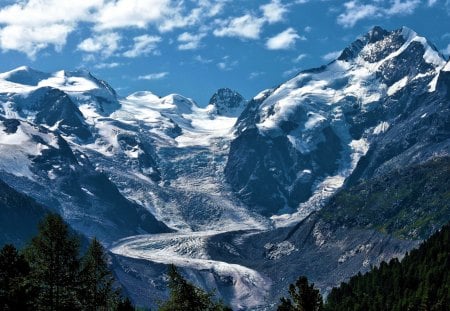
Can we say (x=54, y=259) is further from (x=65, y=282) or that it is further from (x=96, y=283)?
(x=96, y=283)

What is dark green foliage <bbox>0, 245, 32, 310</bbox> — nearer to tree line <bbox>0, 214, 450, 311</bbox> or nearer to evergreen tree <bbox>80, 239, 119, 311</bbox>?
tree line <bbox>0, 214, 450, 311</bbox>

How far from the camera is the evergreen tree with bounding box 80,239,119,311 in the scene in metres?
66.9

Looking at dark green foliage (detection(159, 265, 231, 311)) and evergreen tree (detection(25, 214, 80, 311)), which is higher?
evergreen tree (detection(25, 214, 80, 311))

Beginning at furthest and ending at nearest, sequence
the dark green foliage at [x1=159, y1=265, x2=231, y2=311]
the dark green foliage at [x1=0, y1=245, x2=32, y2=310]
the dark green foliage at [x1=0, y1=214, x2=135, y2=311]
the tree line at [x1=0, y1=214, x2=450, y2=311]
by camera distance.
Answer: the dark green foliage at [x1=159, y1=265, x2=231, y2=311]
the dark green foliage at [x1=0, y1=214, x2=135, y2=311]
the tree line at [x1=0, y1=214, x2=450, y2=311]
the dark green foliage at [x1=0, y1=245, x2=32, y2=310]

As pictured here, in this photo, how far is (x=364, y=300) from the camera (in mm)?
179375

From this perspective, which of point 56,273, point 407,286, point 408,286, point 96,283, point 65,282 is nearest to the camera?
point 65,282

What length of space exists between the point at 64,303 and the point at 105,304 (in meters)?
6.52

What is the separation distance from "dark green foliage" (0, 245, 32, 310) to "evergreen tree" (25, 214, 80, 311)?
2190 mm

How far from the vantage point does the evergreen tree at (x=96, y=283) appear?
2635 inches

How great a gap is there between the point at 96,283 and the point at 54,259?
4.90 m

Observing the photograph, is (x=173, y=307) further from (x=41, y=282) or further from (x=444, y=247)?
(x=444, y=247)

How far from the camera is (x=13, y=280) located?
58.7m

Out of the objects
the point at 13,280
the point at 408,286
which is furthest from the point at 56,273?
the point at 408,286

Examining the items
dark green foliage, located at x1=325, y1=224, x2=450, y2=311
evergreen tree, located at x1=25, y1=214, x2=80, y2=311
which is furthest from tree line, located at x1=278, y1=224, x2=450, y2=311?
evergreen tree, located at x1=25, y1=214, x2=80, y2=311
